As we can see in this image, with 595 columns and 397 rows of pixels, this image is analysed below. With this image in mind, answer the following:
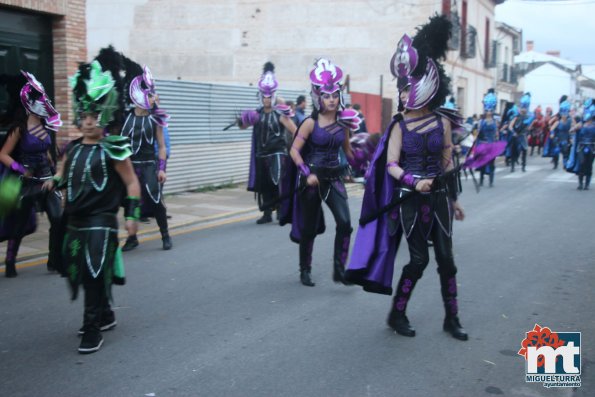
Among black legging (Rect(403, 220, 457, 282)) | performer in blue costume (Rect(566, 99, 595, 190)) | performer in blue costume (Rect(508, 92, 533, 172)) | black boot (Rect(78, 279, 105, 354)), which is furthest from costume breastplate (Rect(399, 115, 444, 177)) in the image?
performer in blue costume (Rect(508, 92, 533, 172))

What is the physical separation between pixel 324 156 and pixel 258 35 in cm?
Result: 2040

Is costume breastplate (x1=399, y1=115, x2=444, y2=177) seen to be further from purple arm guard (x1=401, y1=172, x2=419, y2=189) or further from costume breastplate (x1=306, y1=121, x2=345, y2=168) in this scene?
costume breastplate (x1=306, y1=121, x2=345, y2=168)

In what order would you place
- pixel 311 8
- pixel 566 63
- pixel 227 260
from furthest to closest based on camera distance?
pixel 566 63 < pixel 311 8 < pixel 227 260

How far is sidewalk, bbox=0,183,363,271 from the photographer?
821cm

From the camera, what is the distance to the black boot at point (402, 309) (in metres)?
4.88

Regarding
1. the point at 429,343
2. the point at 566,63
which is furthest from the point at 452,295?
the point at 566,63

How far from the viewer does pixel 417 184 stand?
178 inches

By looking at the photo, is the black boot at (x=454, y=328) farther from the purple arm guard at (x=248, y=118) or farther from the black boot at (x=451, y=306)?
the purple arm guard at (x=248, y=118)

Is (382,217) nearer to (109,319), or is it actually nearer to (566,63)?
(109,319)

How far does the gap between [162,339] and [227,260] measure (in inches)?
112

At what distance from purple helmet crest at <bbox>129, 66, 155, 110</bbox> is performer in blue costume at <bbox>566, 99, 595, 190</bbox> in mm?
10554

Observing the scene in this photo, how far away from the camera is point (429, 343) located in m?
4.77

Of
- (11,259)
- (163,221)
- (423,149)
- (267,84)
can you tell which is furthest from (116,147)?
(267,84)

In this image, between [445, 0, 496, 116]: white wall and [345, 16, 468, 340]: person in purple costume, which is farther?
[445, 0, 496, 116]: white wall
